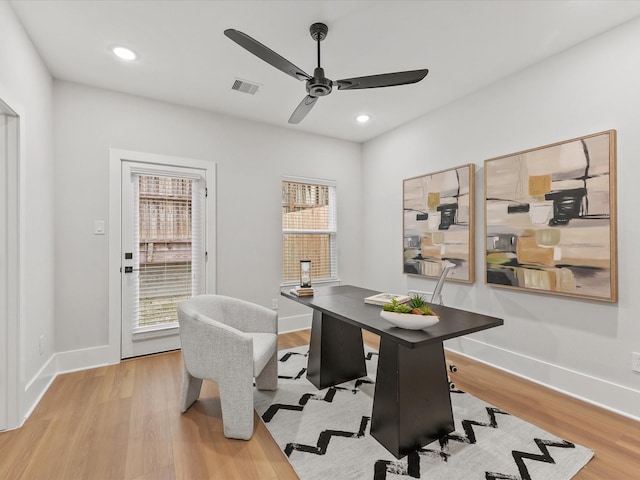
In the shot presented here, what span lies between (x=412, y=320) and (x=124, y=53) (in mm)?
2956

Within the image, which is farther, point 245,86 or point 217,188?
point 217,188

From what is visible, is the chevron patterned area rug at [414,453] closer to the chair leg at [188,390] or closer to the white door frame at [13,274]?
the chair leg at [188,390]

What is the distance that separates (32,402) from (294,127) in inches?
147

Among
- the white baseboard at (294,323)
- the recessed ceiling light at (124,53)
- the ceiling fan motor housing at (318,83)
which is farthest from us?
the white baseboard at (294,323)

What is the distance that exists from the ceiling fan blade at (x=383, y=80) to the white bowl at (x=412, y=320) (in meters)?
1.48

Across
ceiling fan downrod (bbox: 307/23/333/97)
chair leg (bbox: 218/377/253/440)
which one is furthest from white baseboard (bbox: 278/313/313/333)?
ceiling fan downrod (bbox: 307/23/333/97)

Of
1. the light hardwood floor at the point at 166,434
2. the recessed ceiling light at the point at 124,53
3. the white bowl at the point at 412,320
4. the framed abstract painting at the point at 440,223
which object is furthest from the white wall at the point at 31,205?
the framed abstract painting at the point at 440,223

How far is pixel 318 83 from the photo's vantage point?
210 centimetres

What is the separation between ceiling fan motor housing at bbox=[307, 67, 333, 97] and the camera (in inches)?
82.3

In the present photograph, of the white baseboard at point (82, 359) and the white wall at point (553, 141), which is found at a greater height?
the white wall at point (553, 141)

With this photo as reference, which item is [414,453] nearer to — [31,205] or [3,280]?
[3,280]

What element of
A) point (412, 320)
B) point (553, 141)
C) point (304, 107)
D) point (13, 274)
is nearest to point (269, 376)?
point (412, 320)

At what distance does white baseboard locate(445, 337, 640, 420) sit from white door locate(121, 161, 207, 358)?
3031 millimetres

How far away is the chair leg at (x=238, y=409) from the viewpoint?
6.20 ft
